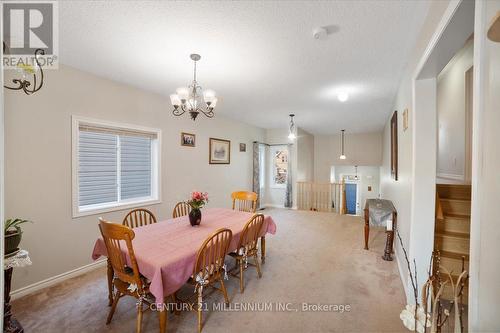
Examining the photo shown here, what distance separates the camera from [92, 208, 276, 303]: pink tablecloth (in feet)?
5.10

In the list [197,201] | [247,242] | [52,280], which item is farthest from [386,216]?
[52,280]

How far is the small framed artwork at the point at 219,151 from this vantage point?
191 inches

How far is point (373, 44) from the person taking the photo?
2133mm

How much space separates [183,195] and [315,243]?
2.54 meters

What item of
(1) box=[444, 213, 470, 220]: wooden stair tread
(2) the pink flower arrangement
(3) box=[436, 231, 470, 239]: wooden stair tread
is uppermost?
(2) the pink flower arrangement

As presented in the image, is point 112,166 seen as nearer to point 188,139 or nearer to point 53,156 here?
point 53,156

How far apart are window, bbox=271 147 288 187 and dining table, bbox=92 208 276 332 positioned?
448cm

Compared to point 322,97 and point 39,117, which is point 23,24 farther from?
point 322,97

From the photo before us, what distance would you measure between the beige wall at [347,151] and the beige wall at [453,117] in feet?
11.6

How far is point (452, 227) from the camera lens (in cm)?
243

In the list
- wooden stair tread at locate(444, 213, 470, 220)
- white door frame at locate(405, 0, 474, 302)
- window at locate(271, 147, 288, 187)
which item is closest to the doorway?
window at locate(271, 147, 288, 187)

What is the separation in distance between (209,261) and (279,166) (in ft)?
18.1

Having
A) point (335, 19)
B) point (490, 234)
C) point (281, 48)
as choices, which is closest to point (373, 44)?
point (335, 19)

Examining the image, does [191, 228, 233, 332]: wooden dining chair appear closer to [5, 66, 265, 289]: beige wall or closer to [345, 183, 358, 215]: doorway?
[5, 66, 265, 289]: beige wall
